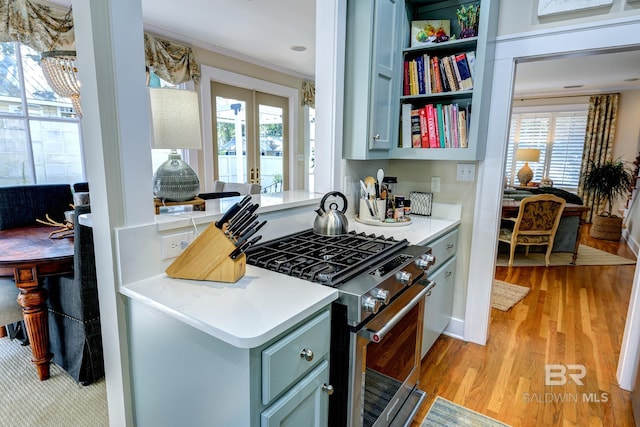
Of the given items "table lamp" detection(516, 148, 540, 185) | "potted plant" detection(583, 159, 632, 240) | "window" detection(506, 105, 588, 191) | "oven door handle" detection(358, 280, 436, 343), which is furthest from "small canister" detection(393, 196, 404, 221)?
"window" detection(506, 105, 588, 191)

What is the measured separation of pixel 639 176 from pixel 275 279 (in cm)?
634

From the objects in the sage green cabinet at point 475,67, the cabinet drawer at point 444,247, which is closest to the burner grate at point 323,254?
the cabinet drawer at point 444,247

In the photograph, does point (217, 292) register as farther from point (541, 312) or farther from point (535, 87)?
point (535, 87)

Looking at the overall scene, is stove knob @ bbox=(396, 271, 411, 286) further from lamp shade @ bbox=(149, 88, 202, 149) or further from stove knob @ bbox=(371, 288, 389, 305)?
lamp shade @ bbox=(149, 88, 202, 149)

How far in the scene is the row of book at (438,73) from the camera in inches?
84.5

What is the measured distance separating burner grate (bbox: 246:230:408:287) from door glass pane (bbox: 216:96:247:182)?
3451mm

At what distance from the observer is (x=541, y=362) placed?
231cm

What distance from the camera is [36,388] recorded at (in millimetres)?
Result: 1999

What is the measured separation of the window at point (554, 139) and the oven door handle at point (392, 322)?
22.5ft

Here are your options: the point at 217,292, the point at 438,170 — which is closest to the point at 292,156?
the point at 438,170

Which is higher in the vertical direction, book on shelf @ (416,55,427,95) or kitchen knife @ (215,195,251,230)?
book on shelf @ (416,55,427,95)

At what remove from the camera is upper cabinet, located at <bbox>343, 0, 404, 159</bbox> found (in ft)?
6.56

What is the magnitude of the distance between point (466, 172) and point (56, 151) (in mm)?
3794

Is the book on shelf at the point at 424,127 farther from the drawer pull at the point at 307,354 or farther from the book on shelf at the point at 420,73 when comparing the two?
the drawer pull at the point at 307,354
